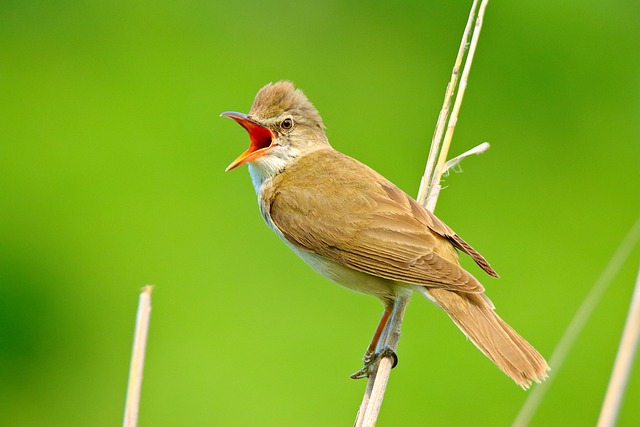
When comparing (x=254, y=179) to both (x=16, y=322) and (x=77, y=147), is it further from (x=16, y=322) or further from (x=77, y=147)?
(x=77, y=147)

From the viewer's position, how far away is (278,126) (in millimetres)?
4188

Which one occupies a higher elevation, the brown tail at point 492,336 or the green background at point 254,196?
the green background at point 254,196

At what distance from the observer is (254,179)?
4.24 meters

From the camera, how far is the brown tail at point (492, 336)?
332 cm

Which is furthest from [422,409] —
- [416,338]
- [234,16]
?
[234,16]

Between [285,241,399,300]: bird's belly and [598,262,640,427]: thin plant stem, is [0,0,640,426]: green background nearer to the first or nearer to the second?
[285,241,399,300]: bird's belly

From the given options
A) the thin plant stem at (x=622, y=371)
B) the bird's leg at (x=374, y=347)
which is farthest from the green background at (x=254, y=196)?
the thin plant stem at (x=622, y=371)

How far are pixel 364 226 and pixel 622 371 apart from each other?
147 cm

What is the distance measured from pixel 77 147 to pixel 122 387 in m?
1.89

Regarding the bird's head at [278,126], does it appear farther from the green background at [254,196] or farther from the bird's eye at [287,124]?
the green background at [254,196]

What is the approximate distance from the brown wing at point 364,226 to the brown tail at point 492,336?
0.08 m

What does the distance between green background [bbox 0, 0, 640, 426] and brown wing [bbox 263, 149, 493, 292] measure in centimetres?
167

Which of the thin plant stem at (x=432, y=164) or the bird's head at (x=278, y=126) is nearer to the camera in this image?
the thin plant stem at (x=432, y=164)

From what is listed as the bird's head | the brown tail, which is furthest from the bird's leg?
the bird's head
